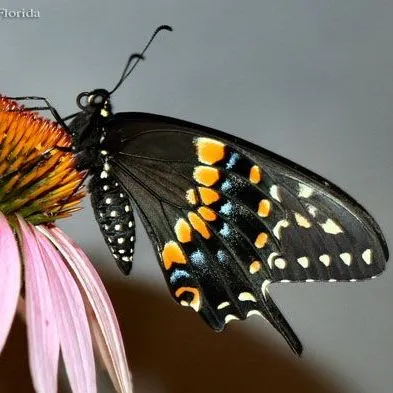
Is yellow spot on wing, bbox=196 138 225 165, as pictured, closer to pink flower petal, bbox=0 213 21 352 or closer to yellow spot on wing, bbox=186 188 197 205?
yellow spot on wing, bbox=186 188 197 205

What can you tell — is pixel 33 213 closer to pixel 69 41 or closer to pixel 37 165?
pixel 37 165

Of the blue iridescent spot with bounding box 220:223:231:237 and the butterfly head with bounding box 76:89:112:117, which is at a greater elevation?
the butterfly head with bounding box 76:89:112:117

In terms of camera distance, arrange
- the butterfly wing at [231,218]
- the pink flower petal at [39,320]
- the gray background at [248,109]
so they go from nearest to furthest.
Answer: the pink flower petal at [39,320] → the butterfly wing at [231,218] → the gray background at [248,109]

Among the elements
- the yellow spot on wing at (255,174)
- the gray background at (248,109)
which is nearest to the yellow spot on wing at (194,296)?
the yellow spot on wing at (255,174)

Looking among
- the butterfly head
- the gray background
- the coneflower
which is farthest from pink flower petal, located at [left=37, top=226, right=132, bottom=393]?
the gray background

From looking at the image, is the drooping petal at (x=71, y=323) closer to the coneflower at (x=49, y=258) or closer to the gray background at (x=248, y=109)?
the coneflower at (x=49, y=258)
